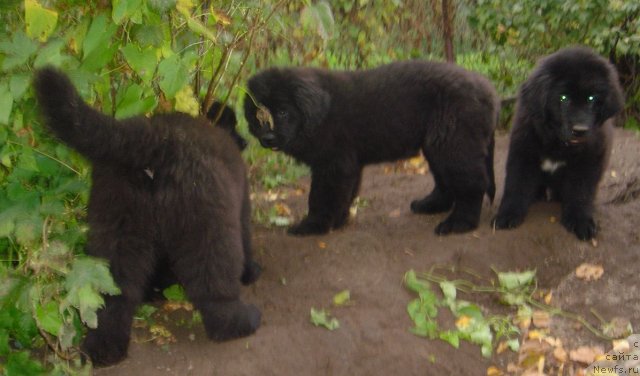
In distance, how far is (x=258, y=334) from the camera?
362cm

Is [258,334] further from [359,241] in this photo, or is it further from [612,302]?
[612,302]

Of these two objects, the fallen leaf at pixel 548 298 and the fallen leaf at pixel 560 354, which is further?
the fallen leaf at pixel 548 298

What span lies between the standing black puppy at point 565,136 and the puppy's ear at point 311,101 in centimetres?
135

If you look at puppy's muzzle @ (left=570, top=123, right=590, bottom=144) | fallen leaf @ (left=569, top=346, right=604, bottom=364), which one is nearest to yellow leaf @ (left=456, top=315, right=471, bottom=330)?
fallen leaf @ (left=569, top=346, right=604, bottom=364)

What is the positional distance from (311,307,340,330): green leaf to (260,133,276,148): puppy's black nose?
140cm

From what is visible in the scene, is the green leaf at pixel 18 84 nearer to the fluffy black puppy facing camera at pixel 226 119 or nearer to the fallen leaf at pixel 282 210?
the fluffy black puppy facing camera at pixel 226 119

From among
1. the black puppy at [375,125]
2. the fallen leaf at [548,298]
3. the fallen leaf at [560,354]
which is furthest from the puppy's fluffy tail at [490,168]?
the fallen leaf at [560,354]

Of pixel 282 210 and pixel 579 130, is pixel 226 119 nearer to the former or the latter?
pixel 282 210

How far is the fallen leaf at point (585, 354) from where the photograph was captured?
12.5 ft

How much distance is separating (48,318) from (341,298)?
5.41 feet

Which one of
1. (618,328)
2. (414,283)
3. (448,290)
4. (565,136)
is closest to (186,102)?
(414,283)

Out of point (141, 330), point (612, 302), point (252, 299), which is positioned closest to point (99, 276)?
point (141, 330)

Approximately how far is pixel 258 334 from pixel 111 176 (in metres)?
1.08

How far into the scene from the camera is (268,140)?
189 inches
